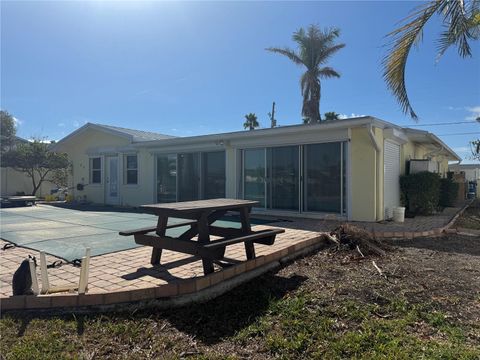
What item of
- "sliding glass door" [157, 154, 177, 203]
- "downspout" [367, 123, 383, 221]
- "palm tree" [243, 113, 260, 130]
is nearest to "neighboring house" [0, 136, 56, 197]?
"sliding glass door" [157, 154, 177, 203]

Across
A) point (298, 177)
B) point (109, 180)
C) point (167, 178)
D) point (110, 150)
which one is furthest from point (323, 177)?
point (109, 180)

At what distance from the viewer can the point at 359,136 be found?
29.1 feet

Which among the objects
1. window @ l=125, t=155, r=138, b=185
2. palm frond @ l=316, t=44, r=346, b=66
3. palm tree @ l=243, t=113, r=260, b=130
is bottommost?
window @ l=125, t=155, r=138, b=185

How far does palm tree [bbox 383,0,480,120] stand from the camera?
5727 mm

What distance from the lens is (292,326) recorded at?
123 inches

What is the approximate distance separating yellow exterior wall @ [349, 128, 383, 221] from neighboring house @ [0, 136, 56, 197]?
19.5 metres

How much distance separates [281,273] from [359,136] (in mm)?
5469

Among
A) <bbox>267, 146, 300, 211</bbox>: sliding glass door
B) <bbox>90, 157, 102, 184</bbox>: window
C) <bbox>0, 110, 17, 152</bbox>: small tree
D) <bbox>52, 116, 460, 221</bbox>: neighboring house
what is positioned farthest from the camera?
<bbox>0, 110, 17, 152</bbox>: small tree

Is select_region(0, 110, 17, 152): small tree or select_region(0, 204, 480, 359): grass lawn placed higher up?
select_region(0, 110, 17, 152): small tree

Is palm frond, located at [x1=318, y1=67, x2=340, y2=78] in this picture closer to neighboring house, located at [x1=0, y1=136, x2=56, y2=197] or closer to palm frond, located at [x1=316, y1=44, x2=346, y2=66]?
palm frond, located at [x1=316, y1=44, x2=346, y2=66]

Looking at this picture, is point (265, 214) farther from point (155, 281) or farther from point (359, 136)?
point (155, 281)

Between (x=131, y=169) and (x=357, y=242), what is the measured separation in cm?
1135

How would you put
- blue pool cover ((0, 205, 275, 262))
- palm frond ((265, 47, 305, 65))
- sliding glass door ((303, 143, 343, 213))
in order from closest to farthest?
blue pool cover ((0, 205, 275, 262)), sliding glass door ((303, 143, 343, 213)), palm frond ((265, 47, 305, 65))

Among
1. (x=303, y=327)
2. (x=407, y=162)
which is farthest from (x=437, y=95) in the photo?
(x=303, y=327)
